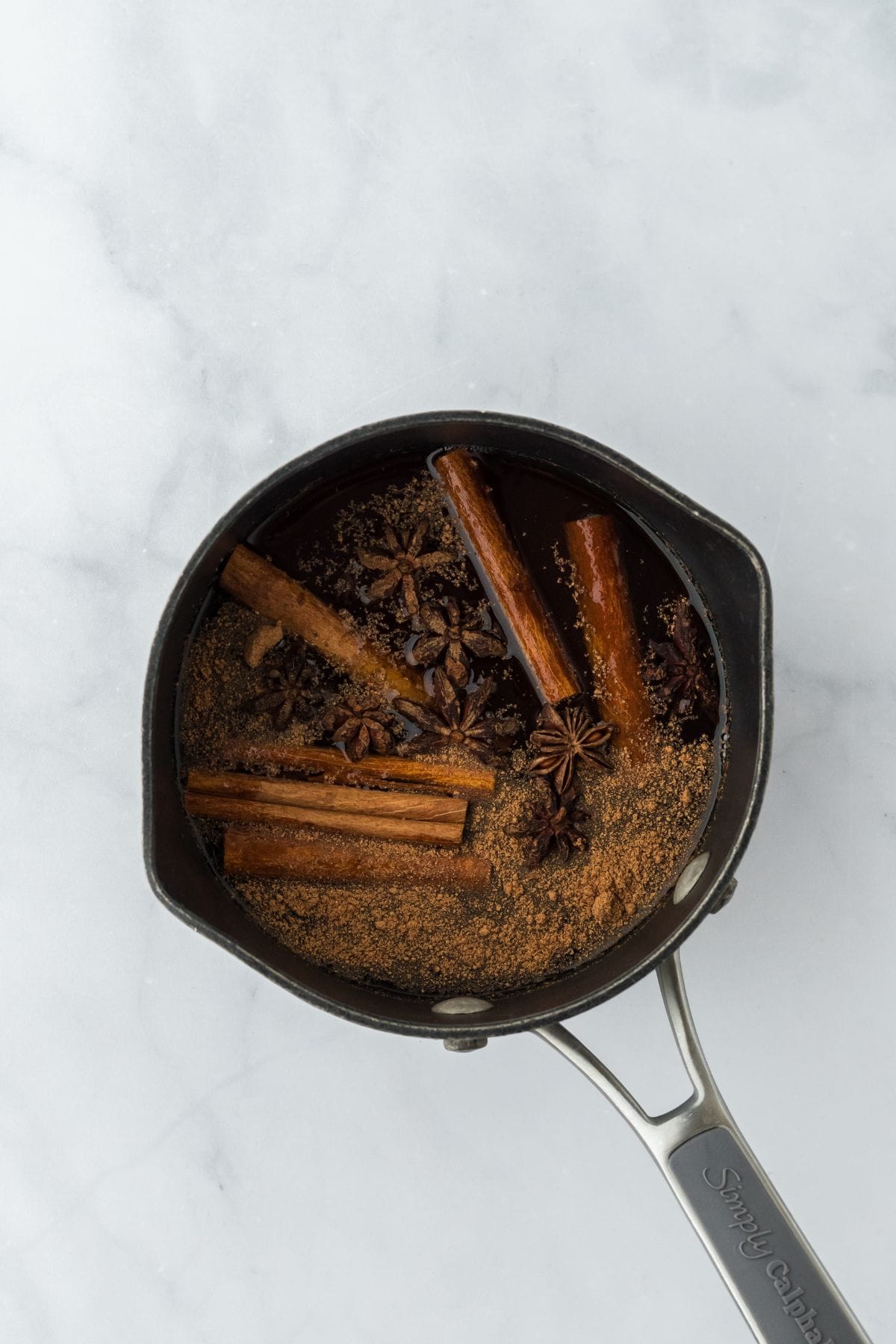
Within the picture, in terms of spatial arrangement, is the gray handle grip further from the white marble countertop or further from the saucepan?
the white marble countertop

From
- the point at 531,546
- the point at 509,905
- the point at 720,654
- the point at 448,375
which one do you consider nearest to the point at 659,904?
the point at 509,905

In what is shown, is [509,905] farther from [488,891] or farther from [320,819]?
[320,819]

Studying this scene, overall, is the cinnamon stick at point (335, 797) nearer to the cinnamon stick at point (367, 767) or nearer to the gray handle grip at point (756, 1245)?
the cinnamon stick at point (367, 767)

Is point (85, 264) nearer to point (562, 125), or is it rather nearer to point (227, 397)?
point (227, 397)

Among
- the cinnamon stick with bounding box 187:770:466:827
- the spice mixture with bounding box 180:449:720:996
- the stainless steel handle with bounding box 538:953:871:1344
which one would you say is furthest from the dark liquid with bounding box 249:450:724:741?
the stainless steel handle with bounding box 538:953:871:1344

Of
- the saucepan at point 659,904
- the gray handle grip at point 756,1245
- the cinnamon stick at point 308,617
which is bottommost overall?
the gray handle grip at point 756,1245

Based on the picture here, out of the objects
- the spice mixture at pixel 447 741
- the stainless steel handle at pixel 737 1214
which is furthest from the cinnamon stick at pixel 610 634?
the stainless steel handle at pixel 737 1214
